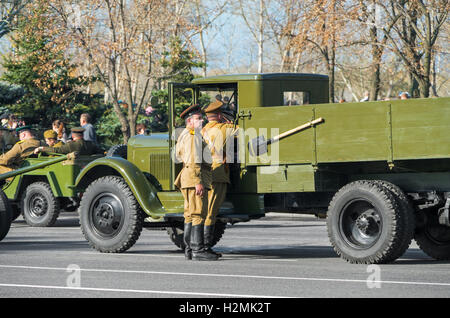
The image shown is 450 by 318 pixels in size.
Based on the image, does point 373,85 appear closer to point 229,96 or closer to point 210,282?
point 229,96

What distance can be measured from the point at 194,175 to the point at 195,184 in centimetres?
11

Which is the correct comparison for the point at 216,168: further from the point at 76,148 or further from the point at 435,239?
the point at 76,148

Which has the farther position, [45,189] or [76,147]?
[45,189]

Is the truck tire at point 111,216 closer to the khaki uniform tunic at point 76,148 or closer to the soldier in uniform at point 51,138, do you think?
the khaki uniform tunic at point 76,148

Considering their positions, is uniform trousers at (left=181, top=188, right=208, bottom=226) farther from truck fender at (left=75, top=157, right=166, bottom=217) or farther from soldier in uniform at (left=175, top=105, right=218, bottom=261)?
truck fender at (left=75, top=157, right=166, bottom=217)

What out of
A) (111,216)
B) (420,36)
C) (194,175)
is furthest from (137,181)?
(420,36)

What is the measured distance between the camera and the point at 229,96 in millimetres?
12047

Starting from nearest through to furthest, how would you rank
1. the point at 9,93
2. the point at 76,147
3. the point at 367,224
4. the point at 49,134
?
the point at 367,224 < the point at 76,147 < the point at 49,134 < the point at 9,93

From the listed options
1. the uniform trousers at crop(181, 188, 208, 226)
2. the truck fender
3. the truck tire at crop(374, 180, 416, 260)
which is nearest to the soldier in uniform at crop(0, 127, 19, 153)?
the truck fender

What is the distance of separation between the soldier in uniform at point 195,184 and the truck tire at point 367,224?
1.55 m

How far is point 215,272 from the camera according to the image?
391 inches

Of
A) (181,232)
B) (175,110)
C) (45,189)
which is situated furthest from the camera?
(45,189)
